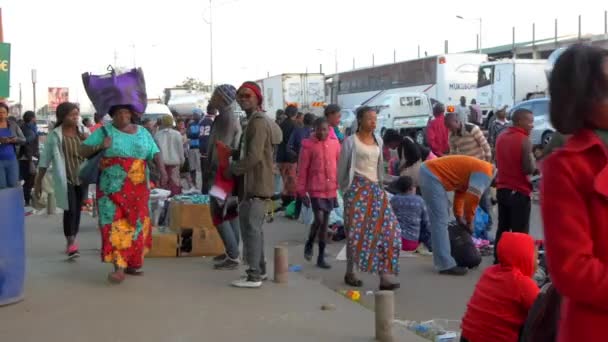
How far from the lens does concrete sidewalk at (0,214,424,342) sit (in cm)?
583

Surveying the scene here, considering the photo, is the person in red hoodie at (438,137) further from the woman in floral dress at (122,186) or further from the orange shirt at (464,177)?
the woman in floral dress at (122,186)

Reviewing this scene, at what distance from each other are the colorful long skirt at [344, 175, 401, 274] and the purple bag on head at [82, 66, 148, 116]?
216cm

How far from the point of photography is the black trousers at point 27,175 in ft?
47.5

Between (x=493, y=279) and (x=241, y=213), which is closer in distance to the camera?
(x=493, y=279)

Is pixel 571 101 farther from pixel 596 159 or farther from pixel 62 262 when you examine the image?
pixel 62 262

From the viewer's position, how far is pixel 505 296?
4.18 meters

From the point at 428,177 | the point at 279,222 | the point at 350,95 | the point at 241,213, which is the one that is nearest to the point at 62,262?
the point at 241,213

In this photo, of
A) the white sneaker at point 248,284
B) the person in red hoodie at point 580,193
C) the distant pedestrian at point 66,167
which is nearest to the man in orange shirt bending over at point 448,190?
the white sneaker at point 248,284

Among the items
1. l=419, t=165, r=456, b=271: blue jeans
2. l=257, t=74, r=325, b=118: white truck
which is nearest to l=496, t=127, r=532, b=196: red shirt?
l=419, t=165, r=456, b=271: blue jeans

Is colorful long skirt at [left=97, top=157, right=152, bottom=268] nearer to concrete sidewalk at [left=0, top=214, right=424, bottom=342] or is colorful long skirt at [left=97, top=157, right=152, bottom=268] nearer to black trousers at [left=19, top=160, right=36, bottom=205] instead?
concrete sidewalk at [left=0, top=214, right=424, bottom=342]

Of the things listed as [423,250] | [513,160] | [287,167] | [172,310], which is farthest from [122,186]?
[287,167]

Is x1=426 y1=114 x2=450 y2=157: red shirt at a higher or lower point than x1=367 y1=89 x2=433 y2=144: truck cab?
lower

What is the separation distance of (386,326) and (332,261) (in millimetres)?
4007

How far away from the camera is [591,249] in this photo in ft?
7.08
